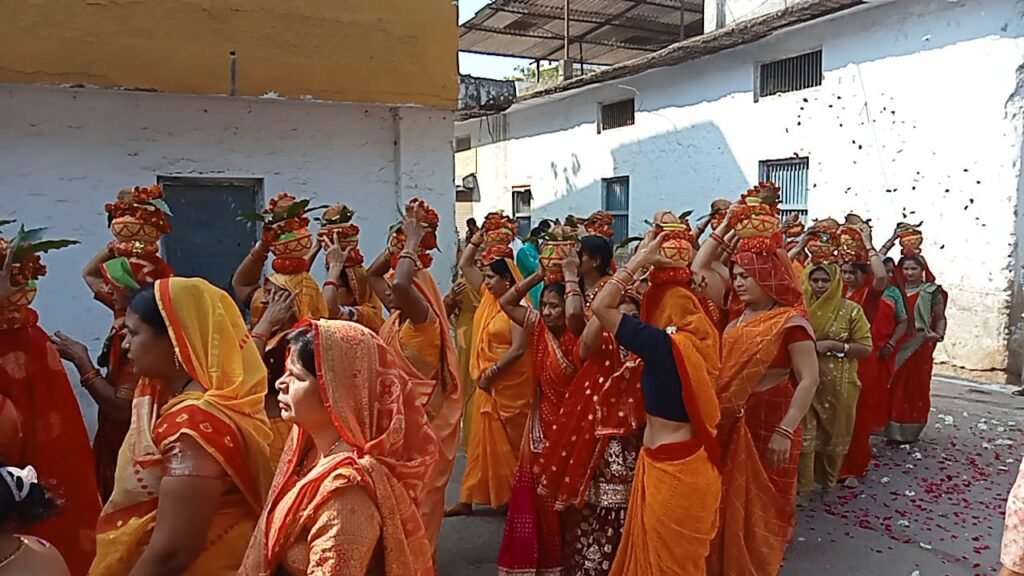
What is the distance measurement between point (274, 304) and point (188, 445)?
60.8 inches

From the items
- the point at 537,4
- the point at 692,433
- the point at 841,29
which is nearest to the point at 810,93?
the point at 841,29

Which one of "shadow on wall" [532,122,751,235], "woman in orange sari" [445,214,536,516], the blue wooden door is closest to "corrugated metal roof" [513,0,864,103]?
"shadow on wall" [532,122,751,235]

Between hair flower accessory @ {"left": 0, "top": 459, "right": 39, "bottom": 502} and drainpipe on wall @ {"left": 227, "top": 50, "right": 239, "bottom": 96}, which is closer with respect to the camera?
hair flower accessory @ {"left": 0, "top": 459, "right": 39, "bottom": 502}

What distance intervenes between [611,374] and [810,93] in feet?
29.0

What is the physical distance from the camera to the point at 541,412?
4438mm

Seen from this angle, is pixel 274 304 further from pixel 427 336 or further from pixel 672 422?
pixel 672 422

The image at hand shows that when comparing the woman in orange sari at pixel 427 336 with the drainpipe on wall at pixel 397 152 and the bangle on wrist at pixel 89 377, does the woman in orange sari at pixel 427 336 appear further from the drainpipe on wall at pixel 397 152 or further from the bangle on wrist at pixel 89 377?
the drainpipe on wall at pixel 397 152

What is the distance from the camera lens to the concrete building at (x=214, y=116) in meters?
6.19

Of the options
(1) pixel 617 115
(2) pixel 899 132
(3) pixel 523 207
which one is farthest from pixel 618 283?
(3) pixel 523 207

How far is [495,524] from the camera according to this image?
518cm

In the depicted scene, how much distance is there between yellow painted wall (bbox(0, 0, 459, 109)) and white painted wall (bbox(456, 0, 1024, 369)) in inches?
231

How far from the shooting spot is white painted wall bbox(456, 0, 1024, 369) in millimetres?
9195

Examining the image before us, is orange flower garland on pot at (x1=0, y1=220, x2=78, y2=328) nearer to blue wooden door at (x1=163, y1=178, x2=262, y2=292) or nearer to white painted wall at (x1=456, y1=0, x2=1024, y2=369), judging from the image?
blue wooden door at (x1=163, y1=178, x2=262, y2=292)

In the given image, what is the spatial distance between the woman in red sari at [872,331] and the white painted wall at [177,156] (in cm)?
367
